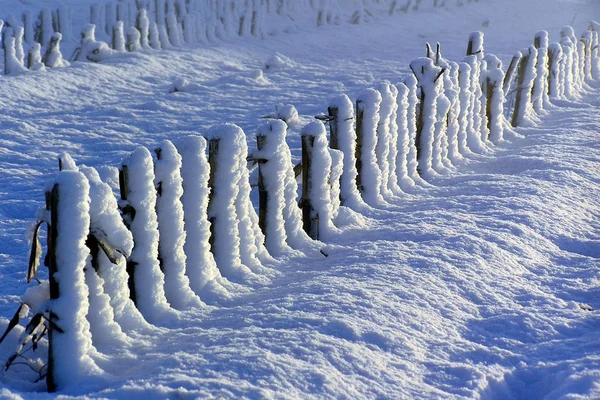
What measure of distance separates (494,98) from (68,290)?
507 cm

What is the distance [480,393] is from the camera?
8.63ft

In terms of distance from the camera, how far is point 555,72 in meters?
8.57

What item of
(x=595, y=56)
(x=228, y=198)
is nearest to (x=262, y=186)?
(x=228, y=198)

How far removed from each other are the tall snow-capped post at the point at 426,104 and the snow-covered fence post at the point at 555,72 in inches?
136

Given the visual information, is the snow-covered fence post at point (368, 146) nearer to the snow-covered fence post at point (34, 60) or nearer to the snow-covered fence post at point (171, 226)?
the snow-covered fence post at point (171, 226)

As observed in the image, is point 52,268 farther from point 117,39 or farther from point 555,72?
point 117,39

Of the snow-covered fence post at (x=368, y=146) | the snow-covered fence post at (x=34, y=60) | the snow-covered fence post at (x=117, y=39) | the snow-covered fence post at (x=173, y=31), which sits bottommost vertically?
the snow-covered fence post at (x=368, y=146)

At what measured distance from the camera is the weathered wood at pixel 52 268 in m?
2.40

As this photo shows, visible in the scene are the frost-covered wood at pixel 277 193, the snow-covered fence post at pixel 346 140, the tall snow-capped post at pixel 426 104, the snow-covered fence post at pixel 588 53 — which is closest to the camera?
the frost-covered wood at pixel 277 193

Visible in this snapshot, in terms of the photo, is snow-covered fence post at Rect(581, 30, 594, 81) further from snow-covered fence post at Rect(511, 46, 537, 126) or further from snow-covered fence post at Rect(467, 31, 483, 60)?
snow-covered fence post at Rect(467, 31, 483, 60)

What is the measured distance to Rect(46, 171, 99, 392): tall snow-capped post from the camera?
2.42 meters

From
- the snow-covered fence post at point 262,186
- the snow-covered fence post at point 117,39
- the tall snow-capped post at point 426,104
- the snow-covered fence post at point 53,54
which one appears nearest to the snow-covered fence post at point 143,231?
the snow-covered fence post at point 262,186

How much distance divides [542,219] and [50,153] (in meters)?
4.04

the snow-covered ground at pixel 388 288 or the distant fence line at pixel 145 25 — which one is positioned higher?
the distant fence line at pixel 145 25
